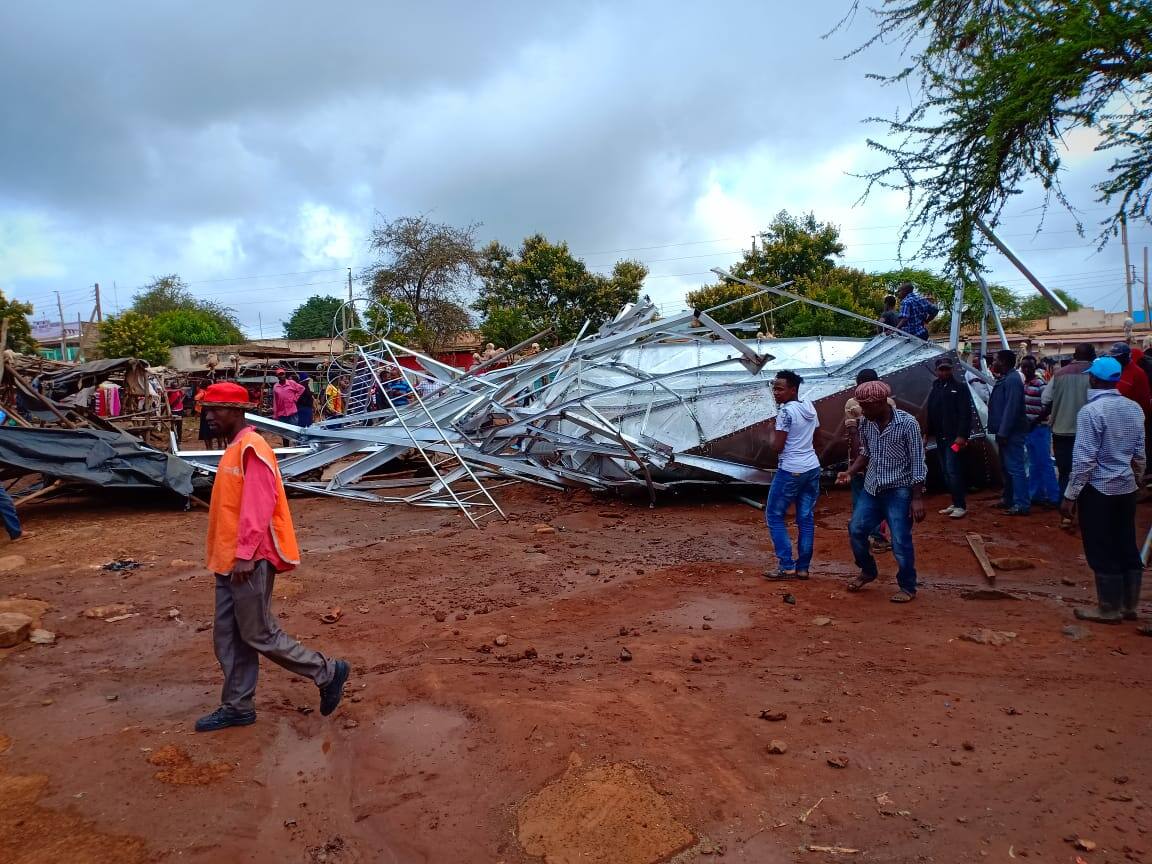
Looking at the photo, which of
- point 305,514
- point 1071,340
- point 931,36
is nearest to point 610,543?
point 305,514

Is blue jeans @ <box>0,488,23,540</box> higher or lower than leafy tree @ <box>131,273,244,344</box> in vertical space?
lower

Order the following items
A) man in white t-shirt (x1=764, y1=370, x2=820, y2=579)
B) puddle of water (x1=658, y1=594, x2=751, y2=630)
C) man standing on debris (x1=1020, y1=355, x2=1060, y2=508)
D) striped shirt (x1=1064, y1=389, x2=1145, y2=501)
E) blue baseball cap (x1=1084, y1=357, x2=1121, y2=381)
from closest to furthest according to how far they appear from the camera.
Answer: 1. striped shirt (x1=1064, y1=389, x2=1145, y2=501)
2. blue baseball cap (x1=1084, y1=357, x2=1121, y2=381)
3. puddle of water (x1=658, y1=594, x2=751, y2=630)
4. man in white t-shirt (x1=764, y1=370, x2=820, y2=579)
5. man standing on debris (x1=1020, y1=355, x2=1060, y2=508)

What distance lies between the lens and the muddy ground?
9.25 feet

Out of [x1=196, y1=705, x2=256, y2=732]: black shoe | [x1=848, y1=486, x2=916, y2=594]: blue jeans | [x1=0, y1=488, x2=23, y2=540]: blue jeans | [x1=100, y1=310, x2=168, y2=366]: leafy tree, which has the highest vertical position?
[x1=100, y1=310, x2=168, y2=366]: leafy tree

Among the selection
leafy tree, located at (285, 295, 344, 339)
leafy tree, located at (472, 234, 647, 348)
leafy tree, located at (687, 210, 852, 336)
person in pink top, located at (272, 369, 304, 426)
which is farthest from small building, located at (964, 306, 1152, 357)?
leafy tree, located at (285, 295, 344, 339)

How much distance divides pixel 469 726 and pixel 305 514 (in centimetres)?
672

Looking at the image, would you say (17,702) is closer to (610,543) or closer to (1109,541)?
(610,543)

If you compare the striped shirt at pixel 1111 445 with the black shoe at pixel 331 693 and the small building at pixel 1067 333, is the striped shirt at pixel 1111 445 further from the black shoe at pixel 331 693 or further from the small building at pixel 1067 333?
the small building at pixel 1067 333

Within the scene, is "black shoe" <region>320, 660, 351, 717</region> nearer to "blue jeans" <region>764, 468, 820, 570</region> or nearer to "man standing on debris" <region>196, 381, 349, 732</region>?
"man standing on debris" <region>196, 381, 349, 732</region>

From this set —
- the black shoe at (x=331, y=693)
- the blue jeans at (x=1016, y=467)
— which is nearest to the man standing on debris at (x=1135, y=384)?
the blue jeans at (x=1016, y=467)

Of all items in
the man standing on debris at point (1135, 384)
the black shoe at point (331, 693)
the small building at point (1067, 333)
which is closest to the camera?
the black shoe at point (331, 693)

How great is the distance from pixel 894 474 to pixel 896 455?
135 millimetres

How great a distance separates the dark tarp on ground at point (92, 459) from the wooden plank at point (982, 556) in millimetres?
8583

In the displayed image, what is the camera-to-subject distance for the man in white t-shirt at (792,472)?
5977mm
